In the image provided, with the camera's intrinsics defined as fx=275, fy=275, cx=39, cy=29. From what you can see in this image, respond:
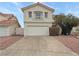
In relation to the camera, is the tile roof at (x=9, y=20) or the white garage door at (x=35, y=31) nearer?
the tile roof at (x=9, y=20)

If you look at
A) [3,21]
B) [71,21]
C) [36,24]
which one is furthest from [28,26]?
[71,21]

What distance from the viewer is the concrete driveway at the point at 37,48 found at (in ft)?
28.3

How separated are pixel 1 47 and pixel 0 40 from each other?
0.23 meters

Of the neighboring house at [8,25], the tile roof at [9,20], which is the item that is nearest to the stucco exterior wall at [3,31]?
the neighboring house at [8,25]

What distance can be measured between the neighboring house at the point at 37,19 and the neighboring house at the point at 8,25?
365 millimetres

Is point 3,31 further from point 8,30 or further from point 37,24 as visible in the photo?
point 37,24

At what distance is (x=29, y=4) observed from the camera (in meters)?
8.76

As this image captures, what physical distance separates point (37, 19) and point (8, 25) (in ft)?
3.12

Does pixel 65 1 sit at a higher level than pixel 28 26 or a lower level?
higher

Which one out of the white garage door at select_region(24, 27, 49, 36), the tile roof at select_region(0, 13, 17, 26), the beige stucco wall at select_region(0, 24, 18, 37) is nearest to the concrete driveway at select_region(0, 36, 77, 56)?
the white garage door at select_region(24, 27, 49, 36)

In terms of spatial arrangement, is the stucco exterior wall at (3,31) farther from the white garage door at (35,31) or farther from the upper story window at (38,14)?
the upper story window at (38,14)

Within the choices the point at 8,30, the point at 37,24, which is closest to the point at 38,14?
the point at 37,24

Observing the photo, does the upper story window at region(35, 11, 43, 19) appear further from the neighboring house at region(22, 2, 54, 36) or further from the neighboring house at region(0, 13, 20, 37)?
the neighboring house at region(0, 13, 20, 37)

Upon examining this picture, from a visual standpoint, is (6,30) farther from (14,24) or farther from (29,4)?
(29,4)
